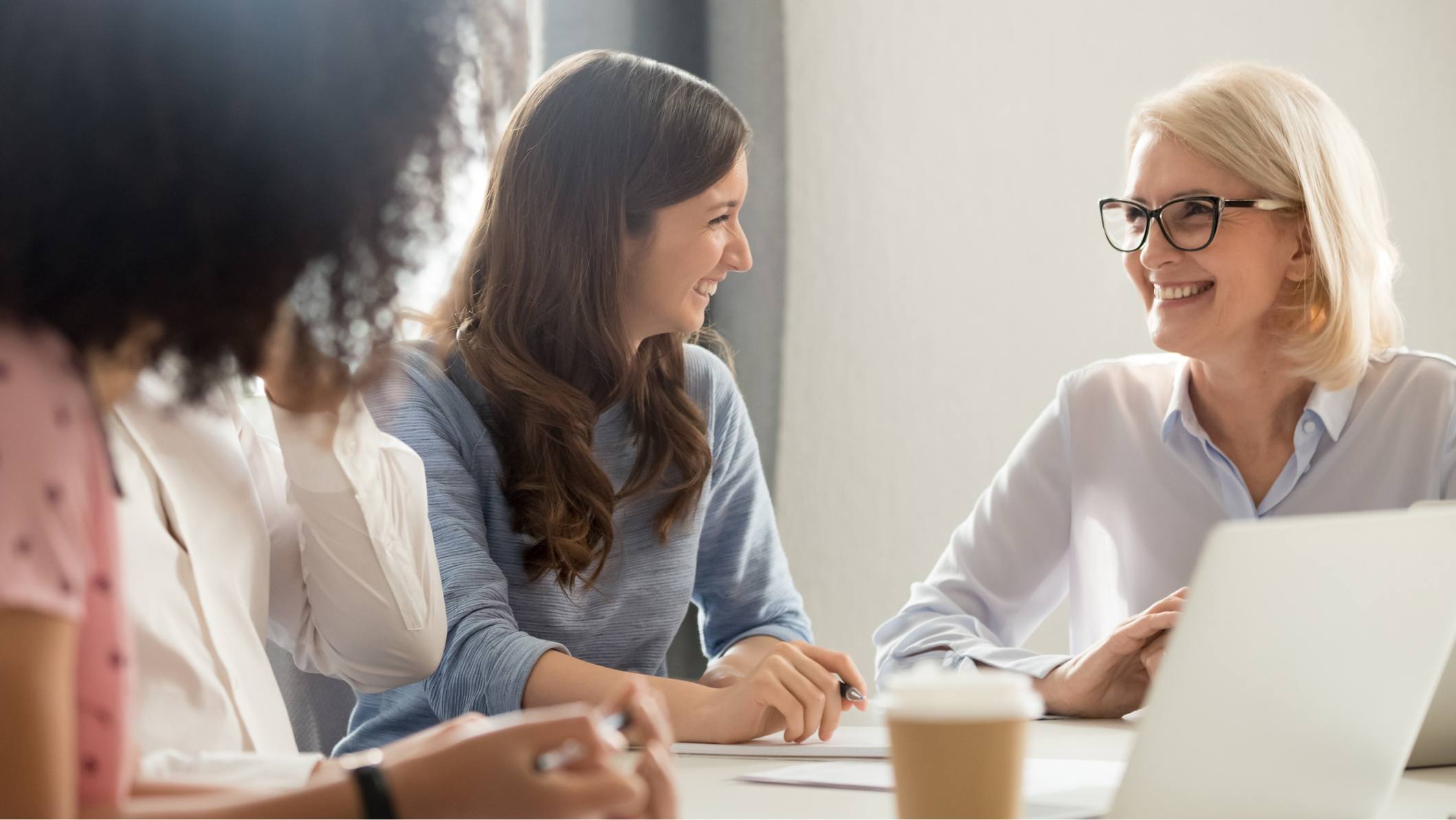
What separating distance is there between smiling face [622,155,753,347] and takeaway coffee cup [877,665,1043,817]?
40.7 inches

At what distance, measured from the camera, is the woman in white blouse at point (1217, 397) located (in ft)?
5.31

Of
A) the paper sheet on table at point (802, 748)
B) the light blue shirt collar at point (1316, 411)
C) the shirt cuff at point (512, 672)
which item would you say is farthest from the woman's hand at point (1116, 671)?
the shirt cuff at point (512, 672)

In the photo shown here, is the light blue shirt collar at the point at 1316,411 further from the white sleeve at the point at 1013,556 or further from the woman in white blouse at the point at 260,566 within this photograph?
the woman in white blouse at the point at 260,566

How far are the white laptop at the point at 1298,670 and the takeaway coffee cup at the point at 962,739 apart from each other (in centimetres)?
7

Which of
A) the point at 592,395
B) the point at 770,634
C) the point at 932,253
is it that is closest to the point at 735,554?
the point at 770,634

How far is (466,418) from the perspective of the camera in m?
1.56

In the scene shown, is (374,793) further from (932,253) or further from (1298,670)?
(932,253)

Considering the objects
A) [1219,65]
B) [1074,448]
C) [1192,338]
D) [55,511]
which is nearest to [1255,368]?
[1192,338]

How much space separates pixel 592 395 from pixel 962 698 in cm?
106

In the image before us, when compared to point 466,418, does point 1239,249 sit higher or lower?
higher

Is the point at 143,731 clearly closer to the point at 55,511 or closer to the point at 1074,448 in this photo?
the point at 55,511

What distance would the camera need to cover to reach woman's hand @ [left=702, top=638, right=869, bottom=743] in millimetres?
1203

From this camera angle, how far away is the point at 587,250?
1625 mm

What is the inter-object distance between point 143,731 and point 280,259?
19.1 inches
